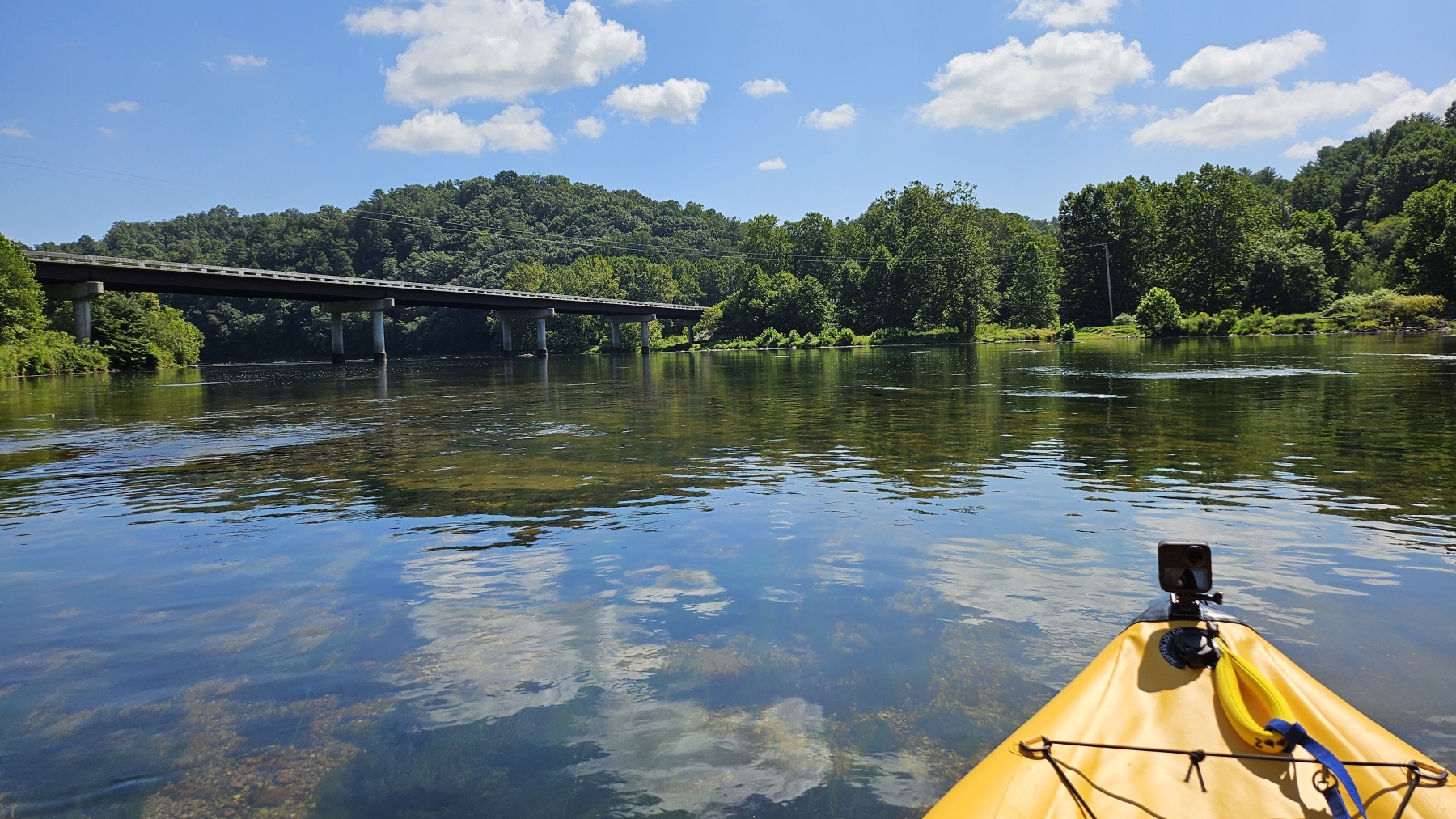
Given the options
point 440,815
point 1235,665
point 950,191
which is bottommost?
point 440,815

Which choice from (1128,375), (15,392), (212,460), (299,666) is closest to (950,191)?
(1128,375)

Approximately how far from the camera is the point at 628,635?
690 centimetres

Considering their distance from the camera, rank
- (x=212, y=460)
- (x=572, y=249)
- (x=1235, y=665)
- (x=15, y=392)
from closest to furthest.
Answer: (x=1235, y=665)
(x=212, y=460)
(x=15, y=392)
(x=572, y=249)

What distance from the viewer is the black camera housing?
15.2 feet

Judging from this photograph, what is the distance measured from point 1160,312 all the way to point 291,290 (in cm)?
9326

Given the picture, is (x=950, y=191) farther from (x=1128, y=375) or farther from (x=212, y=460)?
(x=212, y=460)

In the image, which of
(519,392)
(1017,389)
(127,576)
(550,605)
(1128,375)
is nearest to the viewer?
(550,605)

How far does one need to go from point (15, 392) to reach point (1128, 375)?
55726 millimetres

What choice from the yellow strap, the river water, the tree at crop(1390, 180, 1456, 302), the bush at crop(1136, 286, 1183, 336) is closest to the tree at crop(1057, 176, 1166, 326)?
the bush at crop(1136, 286, 1183, 336)

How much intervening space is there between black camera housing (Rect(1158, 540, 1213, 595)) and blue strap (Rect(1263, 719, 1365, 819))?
0.96 metres

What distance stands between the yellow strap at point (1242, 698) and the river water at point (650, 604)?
132 centimetres

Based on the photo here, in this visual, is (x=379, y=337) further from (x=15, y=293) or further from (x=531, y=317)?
(x=15, y=293)

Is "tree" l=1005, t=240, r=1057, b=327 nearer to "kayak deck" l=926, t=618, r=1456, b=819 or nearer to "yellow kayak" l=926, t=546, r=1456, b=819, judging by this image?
"yellow kayak" l=926, t=546, r=1456, b=819

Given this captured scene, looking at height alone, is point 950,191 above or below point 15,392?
above
